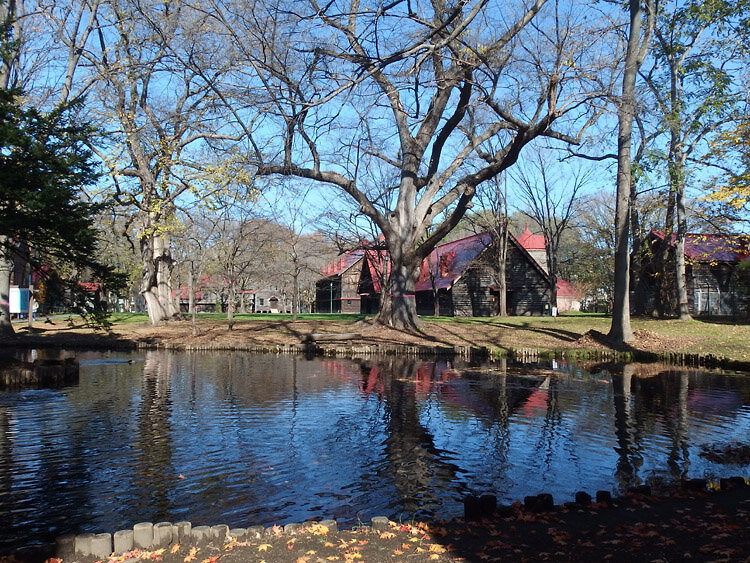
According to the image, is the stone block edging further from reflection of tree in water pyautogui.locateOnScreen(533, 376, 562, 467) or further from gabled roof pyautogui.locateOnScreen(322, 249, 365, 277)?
gabled roof pyautogui.locateOnScreen(322, 249, 365, 277)

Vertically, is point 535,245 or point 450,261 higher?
point 535,245

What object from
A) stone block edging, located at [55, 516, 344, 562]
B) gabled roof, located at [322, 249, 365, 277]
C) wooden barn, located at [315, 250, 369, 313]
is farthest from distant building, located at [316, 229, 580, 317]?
stone block edging, located at [55, 516, 344, 562]

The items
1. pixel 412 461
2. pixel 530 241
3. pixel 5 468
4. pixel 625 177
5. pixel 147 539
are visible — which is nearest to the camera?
pixel 147 539

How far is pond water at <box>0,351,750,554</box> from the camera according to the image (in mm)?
7441

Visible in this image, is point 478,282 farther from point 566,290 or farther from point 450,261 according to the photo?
point 566,290

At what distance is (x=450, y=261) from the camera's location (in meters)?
52.9

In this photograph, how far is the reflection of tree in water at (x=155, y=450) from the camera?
7453mm

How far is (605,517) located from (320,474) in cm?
393

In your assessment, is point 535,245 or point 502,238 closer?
point 502,238

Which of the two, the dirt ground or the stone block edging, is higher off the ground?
the dirt ground

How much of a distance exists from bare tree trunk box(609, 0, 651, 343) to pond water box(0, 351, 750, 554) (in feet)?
24.4

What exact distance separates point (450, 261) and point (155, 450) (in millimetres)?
44660

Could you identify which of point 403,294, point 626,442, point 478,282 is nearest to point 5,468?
point 626,442

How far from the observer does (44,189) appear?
408 inches
